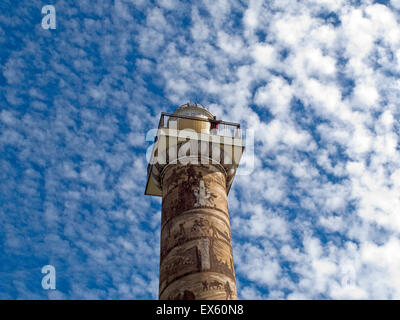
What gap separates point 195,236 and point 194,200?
80cm

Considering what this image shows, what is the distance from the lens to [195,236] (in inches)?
278

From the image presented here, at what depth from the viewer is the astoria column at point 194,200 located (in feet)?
21.7

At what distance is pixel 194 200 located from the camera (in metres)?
7.67

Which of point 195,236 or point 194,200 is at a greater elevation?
point 194,200

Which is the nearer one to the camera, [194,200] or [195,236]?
[195,236]

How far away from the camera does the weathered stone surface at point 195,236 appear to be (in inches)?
257

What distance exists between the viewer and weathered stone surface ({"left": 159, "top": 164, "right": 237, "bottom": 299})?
6.54 metres

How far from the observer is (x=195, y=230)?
281 inches

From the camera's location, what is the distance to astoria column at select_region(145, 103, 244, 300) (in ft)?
21.7
